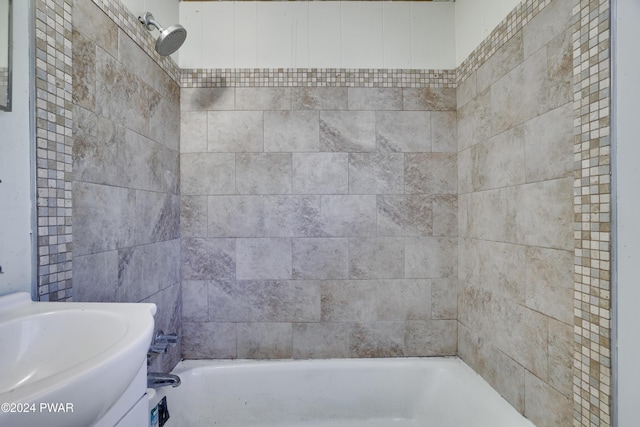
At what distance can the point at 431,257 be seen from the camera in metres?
2.00

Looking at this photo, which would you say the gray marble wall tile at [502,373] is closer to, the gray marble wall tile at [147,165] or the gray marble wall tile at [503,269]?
the gray marble wall tile at [503,269]

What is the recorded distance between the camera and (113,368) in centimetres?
56

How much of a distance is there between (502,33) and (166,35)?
151 cm

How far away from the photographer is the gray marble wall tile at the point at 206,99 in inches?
78.2

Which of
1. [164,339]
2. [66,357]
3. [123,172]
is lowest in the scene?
[164,339]

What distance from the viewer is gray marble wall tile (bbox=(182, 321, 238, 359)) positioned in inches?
77.8

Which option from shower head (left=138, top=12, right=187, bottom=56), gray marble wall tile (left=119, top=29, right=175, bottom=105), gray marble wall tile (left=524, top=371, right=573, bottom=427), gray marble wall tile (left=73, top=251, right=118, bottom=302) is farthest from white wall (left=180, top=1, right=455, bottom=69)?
gray marble wall tile (left=524, top=371, right=573, bottom=427)

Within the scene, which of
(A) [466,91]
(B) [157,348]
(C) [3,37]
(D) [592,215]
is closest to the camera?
(C) [3,37]

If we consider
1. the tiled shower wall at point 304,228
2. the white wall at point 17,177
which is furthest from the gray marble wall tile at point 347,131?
the white wall at point 17,177

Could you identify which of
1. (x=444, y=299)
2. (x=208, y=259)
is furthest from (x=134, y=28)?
(x=444, y=299)

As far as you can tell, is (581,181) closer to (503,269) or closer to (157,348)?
(503,269)

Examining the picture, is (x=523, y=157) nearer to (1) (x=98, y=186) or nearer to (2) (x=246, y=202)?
(2) (x=246, y=202)

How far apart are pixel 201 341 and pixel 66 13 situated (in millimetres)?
1651

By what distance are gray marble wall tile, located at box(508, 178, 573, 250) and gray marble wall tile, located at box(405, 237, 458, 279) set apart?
21.1 inches
